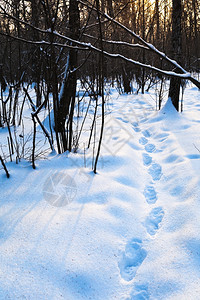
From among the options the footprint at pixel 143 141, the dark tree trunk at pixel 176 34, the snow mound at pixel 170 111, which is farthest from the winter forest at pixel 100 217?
the dark tree trunk at pixel 176 34

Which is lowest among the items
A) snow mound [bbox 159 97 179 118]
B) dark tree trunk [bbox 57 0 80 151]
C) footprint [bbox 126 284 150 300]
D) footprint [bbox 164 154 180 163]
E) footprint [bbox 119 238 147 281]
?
footprint [bbox 126 284 150 300]

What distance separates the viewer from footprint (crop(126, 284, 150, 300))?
4.21ft

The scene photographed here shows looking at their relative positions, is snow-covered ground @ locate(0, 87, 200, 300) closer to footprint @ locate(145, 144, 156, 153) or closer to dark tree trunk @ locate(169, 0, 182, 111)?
footprint @ locate(145, 144, 156, 153)

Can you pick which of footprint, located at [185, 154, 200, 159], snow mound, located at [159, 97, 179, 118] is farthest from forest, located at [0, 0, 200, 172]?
footprint, located at [185, 154, 200, 159]

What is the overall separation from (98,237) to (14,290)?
0.63 m

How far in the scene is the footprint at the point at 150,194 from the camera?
2.21 metres

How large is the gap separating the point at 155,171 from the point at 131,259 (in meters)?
1.44

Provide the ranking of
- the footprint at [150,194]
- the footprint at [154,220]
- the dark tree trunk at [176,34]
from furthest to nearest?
the dark tree trunk at [176,34] → the footprint at [150,194] → the footprint at [154,220]

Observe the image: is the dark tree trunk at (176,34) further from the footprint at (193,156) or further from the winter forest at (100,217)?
the footprint at (193,156)

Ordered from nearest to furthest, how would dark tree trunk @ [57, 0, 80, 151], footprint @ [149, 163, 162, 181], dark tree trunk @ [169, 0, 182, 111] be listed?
footprint @ [149, 163, 162, 181] → dark tree trunk @ [57, 0, 80, 151] → dark tree trunk @ [169, 0, 182, 111]

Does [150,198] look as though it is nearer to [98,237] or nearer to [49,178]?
[98,237]

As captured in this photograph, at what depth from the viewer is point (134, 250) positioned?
1.61m

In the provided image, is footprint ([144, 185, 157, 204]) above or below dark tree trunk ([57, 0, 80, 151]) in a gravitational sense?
below

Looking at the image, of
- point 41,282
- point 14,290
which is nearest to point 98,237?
point 41,282
